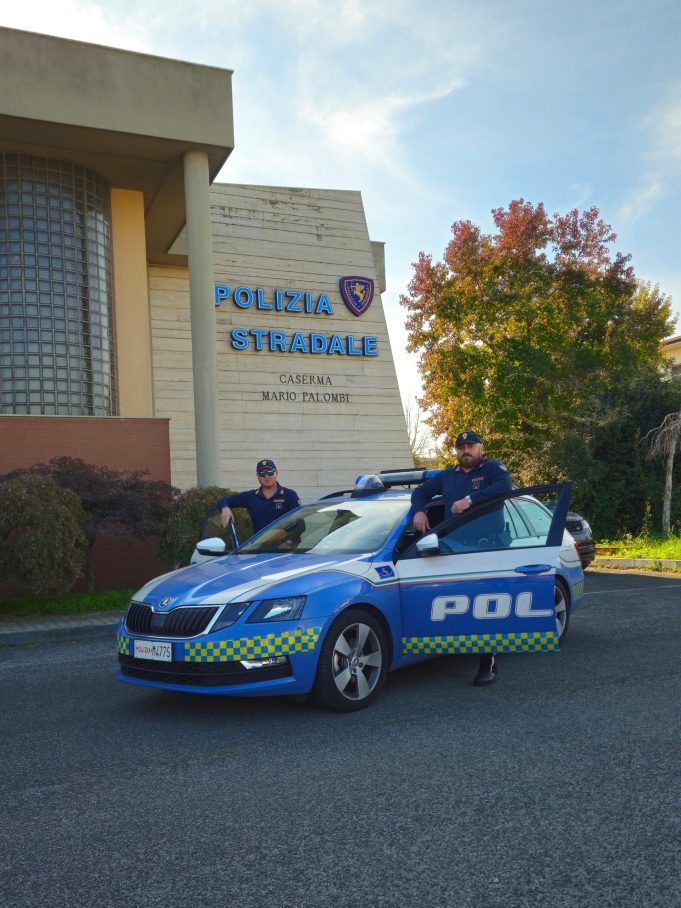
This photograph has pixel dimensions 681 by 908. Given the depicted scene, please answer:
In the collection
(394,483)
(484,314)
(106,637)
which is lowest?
(106,637)

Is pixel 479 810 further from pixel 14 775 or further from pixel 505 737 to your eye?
pixel 14 775

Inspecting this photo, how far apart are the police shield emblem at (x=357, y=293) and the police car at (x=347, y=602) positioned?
514 inches

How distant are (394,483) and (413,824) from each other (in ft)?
13.9

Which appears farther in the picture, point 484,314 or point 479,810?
point 484,314

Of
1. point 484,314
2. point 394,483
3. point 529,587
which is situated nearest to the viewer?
point 529,587

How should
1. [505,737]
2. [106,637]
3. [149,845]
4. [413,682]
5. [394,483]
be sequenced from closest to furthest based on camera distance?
1. [149,845]
2. [505,737]
3. [413,682]
4. [394,483]
5. [106,637]

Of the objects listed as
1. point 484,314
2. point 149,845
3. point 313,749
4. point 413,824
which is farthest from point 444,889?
point 484,314

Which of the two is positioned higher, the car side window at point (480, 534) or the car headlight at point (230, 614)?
the car side window at point (480, 534)

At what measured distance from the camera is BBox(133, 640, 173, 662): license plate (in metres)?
5.29

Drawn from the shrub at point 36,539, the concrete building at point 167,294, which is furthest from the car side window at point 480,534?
the concrete building at point 167,294

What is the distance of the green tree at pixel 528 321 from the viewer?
27.3 metres

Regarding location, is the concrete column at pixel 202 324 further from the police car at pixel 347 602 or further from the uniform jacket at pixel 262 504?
the police car at pixel 347 602

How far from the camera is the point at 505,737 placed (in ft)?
15.9

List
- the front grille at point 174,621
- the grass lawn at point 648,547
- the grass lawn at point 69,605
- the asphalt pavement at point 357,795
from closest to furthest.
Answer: the asphalt pavement at point 357,795 < the front grille at point 174,621 < the grass lawn at point 69,605 < the grass lawn at point 648,547
